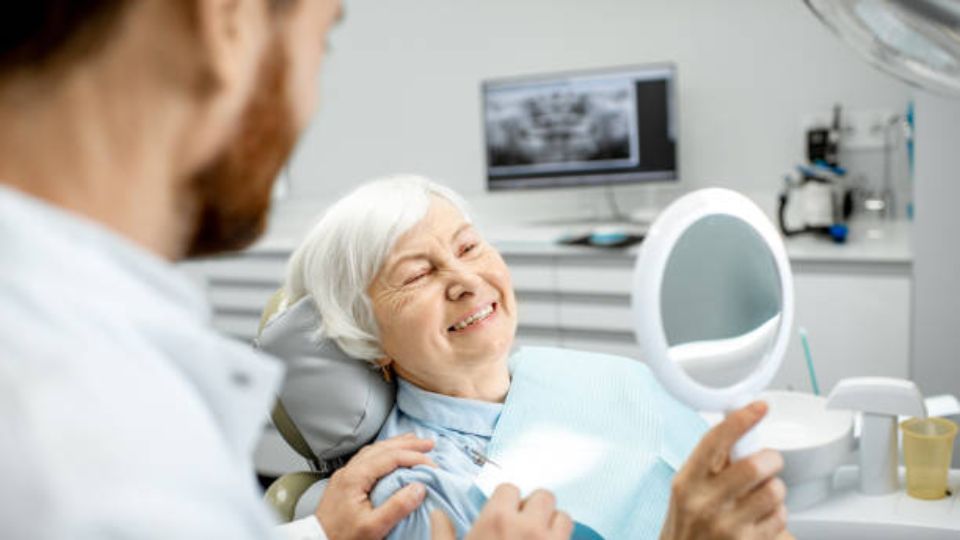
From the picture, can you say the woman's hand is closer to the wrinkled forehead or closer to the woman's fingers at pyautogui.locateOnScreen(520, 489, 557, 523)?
the woman's fingers at pyautogui.locateOnScreen(520, 489, 557, 523)

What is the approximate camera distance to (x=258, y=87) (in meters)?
0.62

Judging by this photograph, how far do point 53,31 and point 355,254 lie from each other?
3.30ft

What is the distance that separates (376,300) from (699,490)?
704mm

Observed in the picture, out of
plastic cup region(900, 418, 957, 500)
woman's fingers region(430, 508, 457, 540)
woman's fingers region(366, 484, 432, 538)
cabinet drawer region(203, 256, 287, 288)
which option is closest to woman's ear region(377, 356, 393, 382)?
woman's fingers region(366, 484, 432, 538)

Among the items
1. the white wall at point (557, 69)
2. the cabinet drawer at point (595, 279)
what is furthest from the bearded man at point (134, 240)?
the white wall at point (557, 69)

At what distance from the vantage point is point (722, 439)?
97 centimetres

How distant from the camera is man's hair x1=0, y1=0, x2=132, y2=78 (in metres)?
0.55

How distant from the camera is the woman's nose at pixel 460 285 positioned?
1.55m

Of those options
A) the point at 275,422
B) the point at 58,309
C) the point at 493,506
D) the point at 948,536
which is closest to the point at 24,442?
the point at 58,309

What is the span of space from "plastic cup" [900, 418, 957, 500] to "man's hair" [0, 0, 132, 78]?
135cm

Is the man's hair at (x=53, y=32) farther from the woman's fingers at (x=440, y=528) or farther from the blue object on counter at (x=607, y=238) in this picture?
the blue object on counter at (x=607, y=238)

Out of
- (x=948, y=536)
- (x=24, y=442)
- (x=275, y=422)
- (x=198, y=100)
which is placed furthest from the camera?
(x=275, y=422)

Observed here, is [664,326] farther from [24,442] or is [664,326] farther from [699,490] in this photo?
[24,442]

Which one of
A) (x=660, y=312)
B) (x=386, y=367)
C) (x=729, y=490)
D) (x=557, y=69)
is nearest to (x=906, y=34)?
(x=660, y=312)
